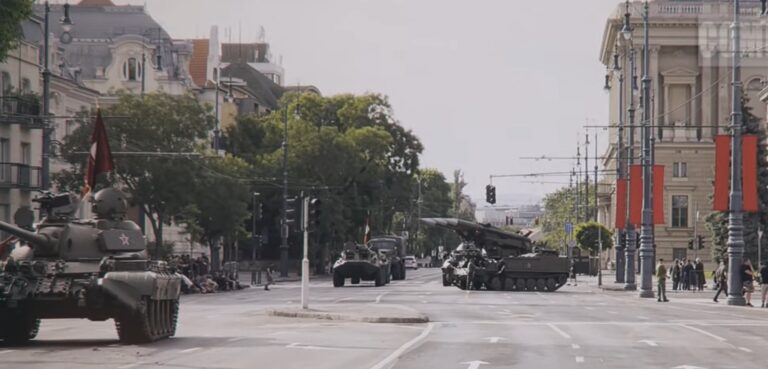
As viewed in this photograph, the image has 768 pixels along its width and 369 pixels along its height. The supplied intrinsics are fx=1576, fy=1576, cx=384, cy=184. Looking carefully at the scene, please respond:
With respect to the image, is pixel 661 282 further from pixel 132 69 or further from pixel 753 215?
pixel 132 69

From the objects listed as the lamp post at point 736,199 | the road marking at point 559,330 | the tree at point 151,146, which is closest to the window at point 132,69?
the tree at point 151,146

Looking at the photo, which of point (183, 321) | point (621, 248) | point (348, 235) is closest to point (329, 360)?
point (183, 321)

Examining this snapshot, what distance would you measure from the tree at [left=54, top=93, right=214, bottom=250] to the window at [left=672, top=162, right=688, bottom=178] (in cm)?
6594

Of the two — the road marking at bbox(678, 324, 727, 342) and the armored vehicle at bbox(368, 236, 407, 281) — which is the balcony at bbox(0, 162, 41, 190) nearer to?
the armored vehicle at bbox(368, 236, 407, 281)

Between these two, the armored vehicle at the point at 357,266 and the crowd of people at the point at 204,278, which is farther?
the armored vehicle at the point at 357,266

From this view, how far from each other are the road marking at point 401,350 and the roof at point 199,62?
83.6 m

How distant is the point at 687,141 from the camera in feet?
409

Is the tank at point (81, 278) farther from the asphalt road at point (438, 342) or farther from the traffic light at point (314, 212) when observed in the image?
the traffic light at point (314, 212)

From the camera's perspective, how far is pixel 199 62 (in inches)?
4680

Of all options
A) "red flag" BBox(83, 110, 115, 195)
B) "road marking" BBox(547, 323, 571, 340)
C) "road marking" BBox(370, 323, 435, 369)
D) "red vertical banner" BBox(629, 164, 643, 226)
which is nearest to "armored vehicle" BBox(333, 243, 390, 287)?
"red vertical banner" BBox(629, 164, 643, 226)

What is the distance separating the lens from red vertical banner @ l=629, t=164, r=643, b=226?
61.8 m

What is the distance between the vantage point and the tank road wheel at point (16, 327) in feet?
89.1

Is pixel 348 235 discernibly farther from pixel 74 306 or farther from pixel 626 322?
pixel 74 306

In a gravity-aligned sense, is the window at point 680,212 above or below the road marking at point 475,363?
above
